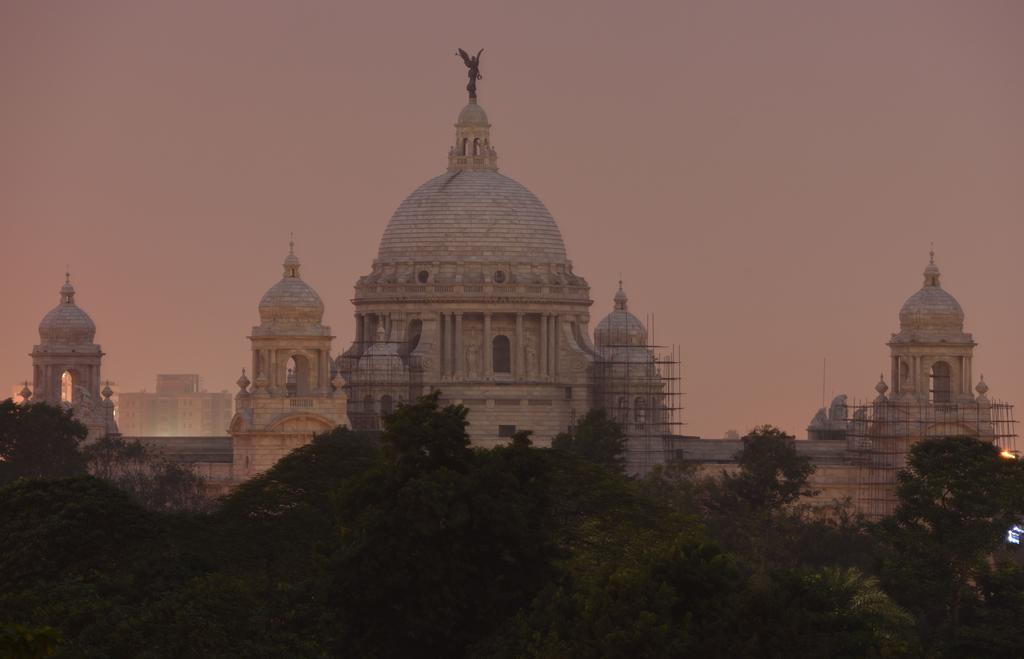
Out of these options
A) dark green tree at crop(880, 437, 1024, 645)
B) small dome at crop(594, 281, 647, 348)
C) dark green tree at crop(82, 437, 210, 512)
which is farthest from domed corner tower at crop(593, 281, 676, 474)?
dark green tree at crop(880, 437, 1024, 645)

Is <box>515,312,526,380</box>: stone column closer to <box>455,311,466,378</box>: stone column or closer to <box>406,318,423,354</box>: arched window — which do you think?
<box>455,311,466,378</box>: stone column

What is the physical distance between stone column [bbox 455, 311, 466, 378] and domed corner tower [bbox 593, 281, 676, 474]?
Result: 21.8 feet

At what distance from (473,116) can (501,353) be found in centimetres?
1237

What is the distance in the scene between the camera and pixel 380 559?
87688 mm

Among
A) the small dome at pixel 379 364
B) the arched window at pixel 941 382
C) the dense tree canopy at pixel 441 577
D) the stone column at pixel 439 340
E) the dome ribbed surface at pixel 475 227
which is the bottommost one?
the dense tree canopy at pixel 441 577

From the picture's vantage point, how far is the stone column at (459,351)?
18612 cm

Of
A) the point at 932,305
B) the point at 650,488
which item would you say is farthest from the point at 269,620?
the point at 932,305

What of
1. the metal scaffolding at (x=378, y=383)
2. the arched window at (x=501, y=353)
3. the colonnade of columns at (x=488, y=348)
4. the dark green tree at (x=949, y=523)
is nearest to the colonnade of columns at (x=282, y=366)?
the metal scaffolding at (x=378, y=383)

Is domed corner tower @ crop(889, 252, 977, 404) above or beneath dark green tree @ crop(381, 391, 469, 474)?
above

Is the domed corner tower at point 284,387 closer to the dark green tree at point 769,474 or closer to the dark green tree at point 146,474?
the dark green tree at point 146,474

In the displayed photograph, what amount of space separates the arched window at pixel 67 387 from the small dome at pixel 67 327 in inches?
68.6

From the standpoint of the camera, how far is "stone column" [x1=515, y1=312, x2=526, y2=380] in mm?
187125

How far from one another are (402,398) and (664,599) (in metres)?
98.5

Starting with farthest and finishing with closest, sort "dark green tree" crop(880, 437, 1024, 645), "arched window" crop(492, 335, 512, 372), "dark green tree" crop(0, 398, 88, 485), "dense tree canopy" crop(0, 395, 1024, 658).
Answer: "arched window" crop(492, 335, 512, 372), "dark green tree" crop(0, 398, 88, 485), "dark green tree" crop(880, 437, 1024, 645), "dense tree canopy" crop(0, 395, 1024, 658)
